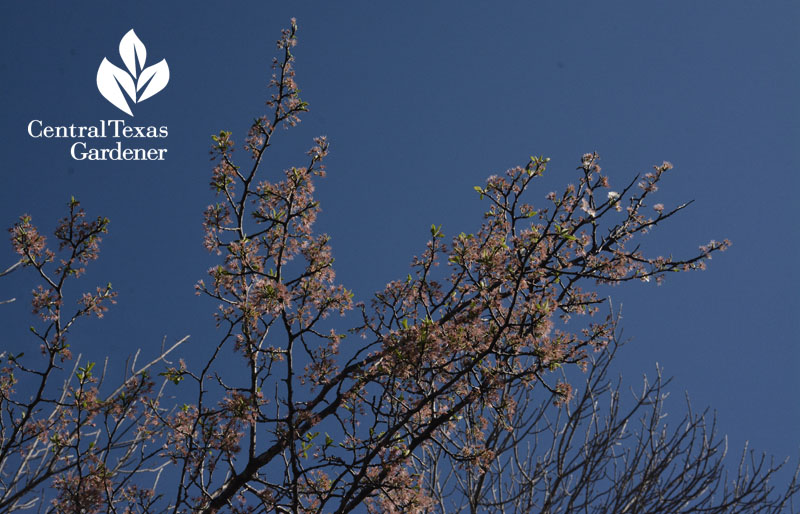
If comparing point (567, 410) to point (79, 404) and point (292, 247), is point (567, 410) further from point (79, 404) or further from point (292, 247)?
point (79, 404)

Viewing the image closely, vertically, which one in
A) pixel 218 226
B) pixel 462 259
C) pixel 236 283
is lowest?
pixel 462 259

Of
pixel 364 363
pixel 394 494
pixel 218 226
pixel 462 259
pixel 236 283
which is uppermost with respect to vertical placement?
pixel 218 226

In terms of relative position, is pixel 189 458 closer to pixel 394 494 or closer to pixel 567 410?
pixel 394 494

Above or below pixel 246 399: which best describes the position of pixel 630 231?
above

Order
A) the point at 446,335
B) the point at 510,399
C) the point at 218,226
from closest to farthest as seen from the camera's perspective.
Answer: the point at 446,335 → the point at 510,399 → the point at 218,226

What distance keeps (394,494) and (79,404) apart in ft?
7.05

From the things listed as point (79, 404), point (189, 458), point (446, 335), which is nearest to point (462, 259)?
point (446, 335)

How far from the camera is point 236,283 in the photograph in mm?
4391

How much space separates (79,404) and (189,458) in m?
0.83

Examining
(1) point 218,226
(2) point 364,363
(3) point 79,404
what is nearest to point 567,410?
(2) point 364,363

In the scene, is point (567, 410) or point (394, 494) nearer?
point (394, 494)

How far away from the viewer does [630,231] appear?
4602mm

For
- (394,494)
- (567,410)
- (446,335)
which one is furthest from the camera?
(567,410)

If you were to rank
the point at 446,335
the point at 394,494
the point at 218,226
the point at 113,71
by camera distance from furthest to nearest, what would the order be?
the point at 113,71, the point at 218,226, the point at 394,494, the point at 446,335
